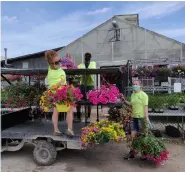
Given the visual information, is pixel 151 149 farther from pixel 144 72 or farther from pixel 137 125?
pixel 144 72

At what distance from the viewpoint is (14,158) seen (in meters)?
4.99

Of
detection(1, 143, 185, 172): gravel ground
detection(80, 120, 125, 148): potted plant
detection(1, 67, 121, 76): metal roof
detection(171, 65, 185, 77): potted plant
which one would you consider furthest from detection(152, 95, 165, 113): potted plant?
detection(171, 65, 185, 77): potted plant

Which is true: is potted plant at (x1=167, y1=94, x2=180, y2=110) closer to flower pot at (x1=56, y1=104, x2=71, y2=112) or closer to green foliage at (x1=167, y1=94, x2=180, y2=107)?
green foliage at (x1=167, y1=94, x2=180, y2=107)

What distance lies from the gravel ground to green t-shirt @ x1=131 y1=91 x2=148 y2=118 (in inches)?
33.0

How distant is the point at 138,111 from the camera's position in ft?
15.9

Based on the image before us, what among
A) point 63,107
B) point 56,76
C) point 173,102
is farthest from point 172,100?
point 56,76

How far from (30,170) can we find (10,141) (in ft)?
3.09

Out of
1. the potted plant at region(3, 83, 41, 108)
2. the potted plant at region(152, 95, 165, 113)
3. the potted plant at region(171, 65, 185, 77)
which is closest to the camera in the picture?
the potted plant at region(3, 83, 41, 108)

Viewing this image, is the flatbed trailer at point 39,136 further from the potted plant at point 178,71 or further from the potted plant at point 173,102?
the potted plant at point 178,71

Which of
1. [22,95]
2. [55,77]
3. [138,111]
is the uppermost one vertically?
[55,77]

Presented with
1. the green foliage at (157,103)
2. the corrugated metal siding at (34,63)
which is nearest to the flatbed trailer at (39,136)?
the green foliage at (157,103)

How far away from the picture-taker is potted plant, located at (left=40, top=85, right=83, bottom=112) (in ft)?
14.1

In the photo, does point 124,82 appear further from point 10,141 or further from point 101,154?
point 10,141

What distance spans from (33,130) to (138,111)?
79.0 inches
